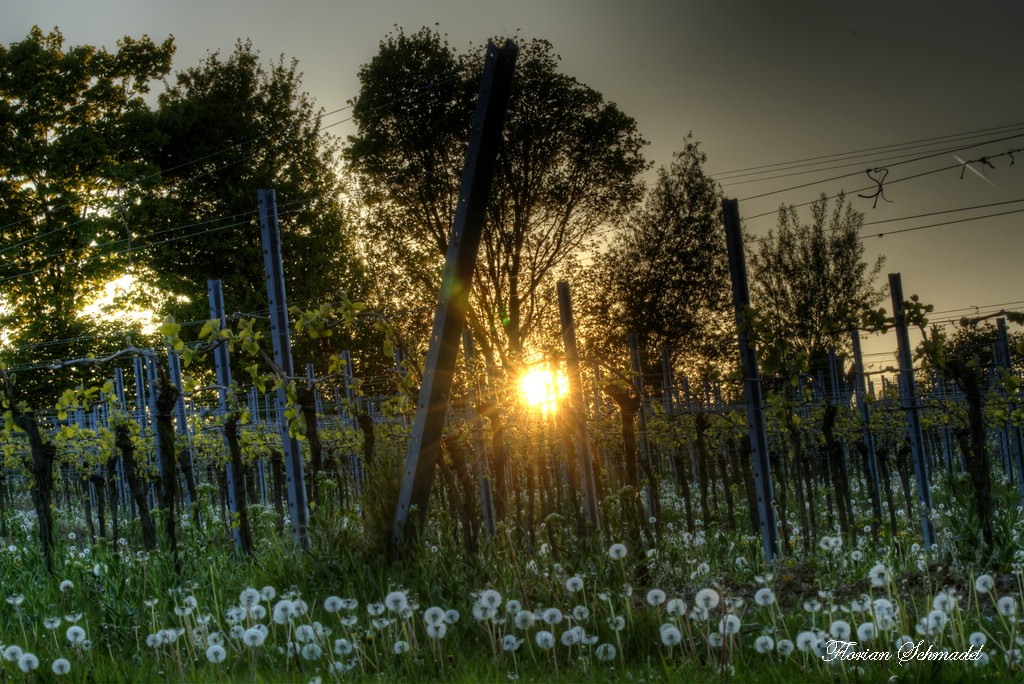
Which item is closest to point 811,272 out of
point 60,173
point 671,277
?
point 671,277

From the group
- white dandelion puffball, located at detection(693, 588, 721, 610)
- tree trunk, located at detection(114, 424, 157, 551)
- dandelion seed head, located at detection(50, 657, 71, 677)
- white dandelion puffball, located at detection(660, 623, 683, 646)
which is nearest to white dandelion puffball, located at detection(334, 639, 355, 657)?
dandelion seed head, located at detection(50, 657, 71, 677)

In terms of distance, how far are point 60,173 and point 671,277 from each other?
15923 mm

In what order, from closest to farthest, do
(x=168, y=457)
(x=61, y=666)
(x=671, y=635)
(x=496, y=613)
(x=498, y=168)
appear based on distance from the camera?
(x=671, y=635)
(x=61, y=666)
(x=496, y=613)
(x=168, y=457)
(x=498, y=168)

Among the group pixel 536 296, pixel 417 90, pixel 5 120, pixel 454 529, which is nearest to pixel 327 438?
pixel 536 296

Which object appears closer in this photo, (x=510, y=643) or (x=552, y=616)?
(x=510, y=643)

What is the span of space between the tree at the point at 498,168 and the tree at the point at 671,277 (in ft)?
3.48

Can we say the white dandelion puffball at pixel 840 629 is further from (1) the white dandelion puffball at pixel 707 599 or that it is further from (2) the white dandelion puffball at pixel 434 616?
(2) the white dandelion puffball at pixel 434 616

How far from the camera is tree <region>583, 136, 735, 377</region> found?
23.6 m

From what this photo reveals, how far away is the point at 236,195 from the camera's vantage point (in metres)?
25.2

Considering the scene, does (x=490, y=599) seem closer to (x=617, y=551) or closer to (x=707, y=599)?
(x=617, y=551)

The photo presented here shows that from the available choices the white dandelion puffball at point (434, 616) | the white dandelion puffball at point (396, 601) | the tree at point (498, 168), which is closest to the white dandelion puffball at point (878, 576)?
the white dandelion puffball at point (434, 616)

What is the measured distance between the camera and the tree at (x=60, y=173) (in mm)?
24891

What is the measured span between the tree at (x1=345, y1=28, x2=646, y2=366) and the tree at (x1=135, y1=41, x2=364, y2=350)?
2663mm

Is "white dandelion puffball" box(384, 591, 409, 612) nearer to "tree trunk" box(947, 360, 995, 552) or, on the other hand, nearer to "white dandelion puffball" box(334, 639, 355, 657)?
"white dandelion puffball" box(334, 639, 355, 657)
